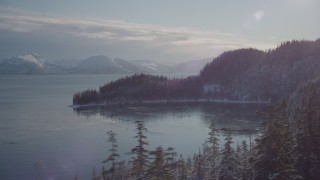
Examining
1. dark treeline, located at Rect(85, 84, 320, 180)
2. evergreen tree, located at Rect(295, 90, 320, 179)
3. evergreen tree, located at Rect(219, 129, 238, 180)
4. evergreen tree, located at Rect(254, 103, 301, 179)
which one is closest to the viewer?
dark treeline, located at Rect(85, 84, 320, 180)

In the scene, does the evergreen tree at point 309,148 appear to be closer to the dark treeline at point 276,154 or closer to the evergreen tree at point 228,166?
the dark treeline at point 276,154

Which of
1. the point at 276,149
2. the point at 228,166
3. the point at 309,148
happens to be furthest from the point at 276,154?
the point at 228,166

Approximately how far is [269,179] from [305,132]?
43.8 feet

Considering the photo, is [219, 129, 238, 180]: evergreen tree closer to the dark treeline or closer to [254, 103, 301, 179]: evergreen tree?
the dark treeline

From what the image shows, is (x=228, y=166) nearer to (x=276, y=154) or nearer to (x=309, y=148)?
(x=309, y=148)

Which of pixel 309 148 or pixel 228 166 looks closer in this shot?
pixel 309 148

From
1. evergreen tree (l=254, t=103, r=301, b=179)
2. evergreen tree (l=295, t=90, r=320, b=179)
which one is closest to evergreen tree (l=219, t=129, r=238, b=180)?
evergreen tree (l=295, t=90, r=320, b=179)

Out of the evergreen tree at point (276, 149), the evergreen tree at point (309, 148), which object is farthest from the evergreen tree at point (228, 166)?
the evergreen tree at point (276, 149)

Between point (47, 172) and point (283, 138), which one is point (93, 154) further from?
point (283, 138)

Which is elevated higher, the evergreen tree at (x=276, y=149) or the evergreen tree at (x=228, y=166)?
the evergreen tree at (x=276, y=149)

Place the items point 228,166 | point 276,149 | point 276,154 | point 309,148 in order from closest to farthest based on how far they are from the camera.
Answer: point 276,149, point 276,154, point 309,148, point 228,166

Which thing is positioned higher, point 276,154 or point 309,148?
point 276,154

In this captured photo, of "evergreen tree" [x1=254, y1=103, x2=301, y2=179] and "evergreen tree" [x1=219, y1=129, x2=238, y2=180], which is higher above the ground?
"evergreen tree" [x1=254, y1=103, x2=301, y2=179]

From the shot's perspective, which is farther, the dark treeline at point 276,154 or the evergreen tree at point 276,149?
the evergreen tree at point 276,149
